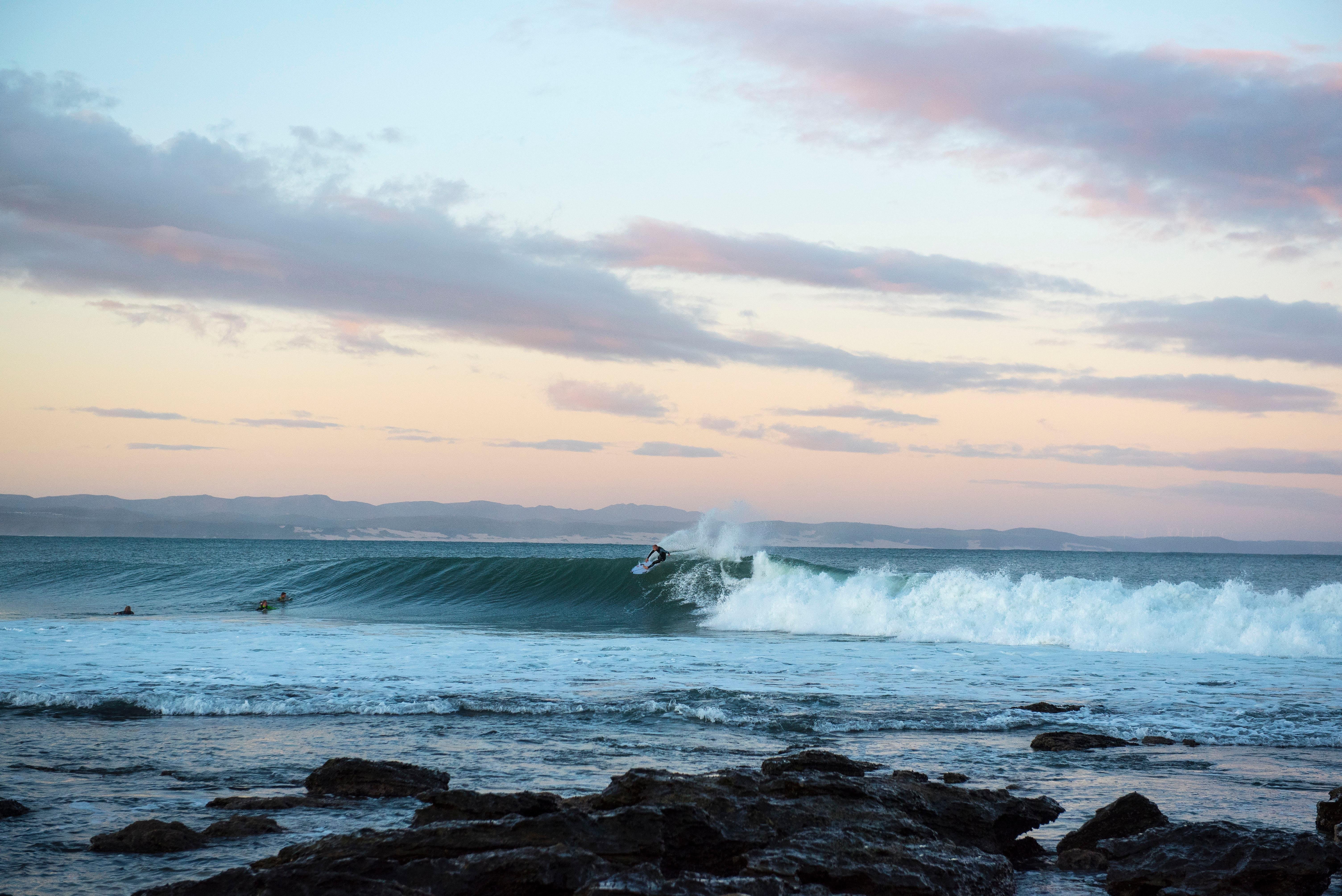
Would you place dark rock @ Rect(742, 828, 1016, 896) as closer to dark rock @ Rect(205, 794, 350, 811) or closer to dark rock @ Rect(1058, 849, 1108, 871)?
dark rock @ Rect(1058, 849, 1108, 871)

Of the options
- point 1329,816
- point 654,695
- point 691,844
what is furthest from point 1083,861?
point 654,695

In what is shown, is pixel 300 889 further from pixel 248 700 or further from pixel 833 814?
pixel 248 700

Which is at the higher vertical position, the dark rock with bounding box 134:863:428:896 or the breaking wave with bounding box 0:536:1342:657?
the dark rock with bounding box 134:863:428:896

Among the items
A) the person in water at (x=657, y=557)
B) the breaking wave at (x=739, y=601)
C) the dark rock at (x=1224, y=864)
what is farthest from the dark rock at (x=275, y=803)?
the person in water at (x=657, y=557)

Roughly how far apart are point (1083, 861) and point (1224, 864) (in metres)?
0.76

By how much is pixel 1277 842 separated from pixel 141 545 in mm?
128884

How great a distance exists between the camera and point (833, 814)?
5152 mm

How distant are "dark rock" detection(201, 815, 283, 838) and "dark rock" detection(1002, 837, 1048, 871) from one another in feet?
13.7

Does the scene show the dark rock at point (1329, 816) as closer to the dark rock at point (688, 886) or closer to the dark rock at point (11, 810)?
the dark rock at point (688, 886)

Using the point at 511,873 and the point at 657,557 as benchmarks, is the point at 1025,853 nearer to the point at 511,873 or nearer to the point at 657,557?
the point at 511,873

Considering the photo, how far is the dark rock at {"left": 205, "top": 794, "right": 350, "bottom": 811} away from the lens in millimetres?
6094

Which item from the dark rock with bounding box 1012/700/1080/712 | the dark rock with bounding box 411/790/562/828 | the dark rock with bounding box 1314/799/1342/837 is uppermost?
the dark rock with bounding box 411/790/562/828

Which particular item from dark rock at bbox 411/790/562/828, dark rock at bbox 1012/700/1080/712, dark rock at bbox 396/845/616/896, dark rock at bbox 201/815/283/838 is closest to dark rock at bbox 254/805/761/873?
dark rock at bbox 396/845/616/896

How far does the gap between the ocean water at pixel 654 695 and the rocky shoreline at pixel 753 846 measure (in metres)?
0.31
